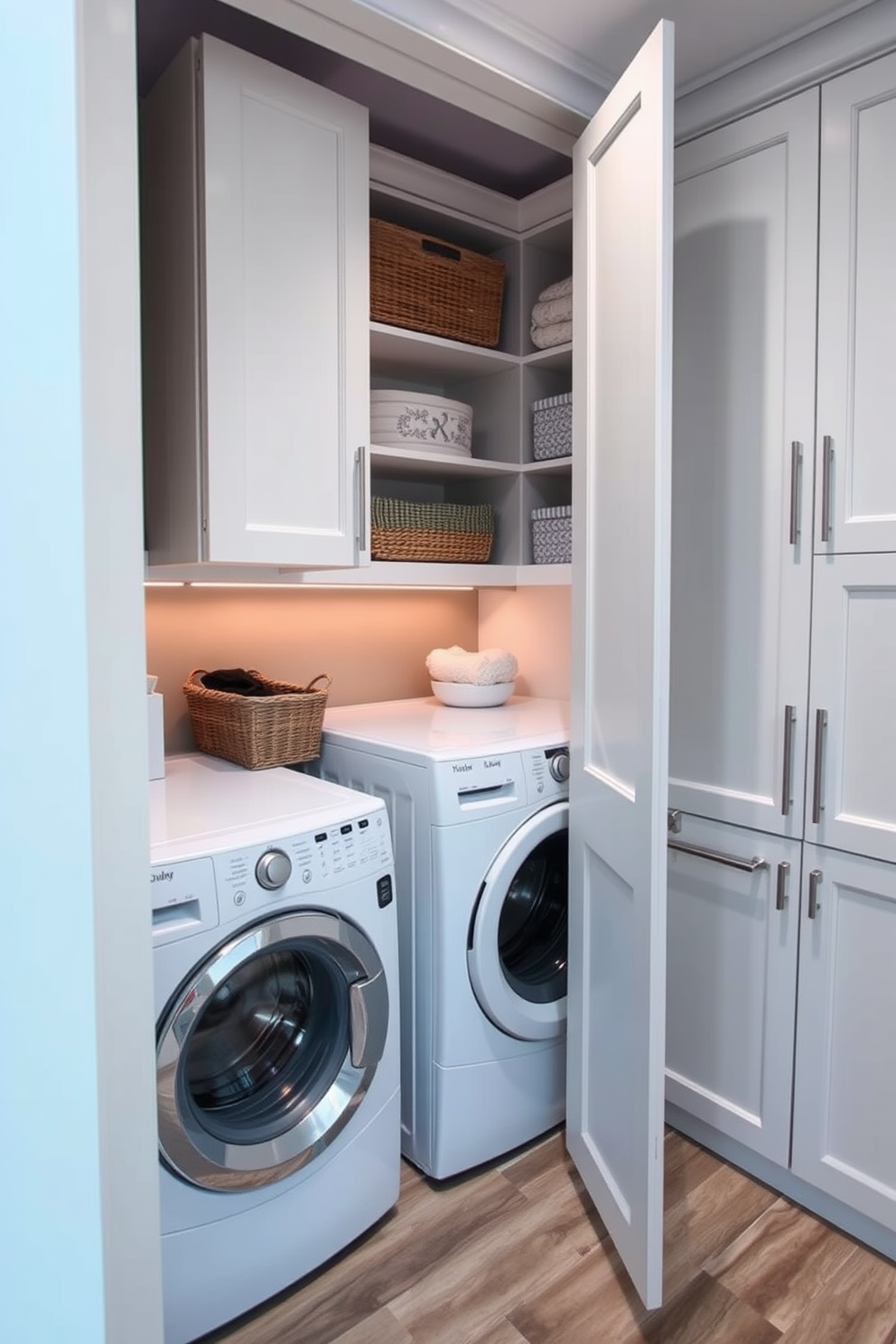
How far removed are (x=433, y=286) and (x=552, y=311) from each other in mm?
343

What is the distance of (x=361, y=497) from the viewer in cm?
189

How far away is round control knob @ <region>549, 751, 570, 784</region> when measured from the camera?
1987mm

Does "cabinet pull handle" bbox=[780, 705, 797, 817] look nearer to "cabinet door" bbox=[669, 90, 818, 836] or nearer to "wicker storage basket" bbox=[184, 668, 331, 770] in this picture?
"cabinet door" bbox=[669, 90, 818, 836]

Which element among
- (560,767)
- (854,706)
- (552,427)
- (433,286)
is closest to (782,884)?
(854,706)

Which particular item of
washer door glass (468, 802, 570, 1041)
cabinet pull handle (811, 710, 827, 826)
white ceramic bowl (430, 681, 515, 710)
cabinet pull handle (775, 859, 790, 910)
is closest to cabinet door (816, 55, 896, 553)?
cabinet pull handle (811, 710, 827, 826)

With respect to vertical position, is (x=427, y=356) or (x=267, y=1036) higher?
(x=427, y=356)

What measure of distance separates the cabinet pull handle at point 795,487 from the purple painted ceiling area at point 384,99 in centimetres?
107

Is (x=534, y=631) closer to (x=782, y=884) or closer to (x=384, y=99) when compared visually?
(x=782, y=884)

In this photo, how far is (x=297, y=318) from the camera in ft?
5.74

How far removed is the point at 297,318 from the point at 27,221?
1472mm

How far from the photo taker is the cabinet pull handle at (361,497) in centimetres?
189

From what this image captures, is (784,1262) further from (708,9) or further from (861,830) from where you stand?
(708,9)

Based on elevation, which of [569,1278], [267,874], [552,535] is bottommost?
[569,1278]

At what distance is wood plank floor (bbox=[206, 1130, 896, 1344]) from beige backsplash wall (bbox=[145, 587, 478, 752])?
1239 millimetres
